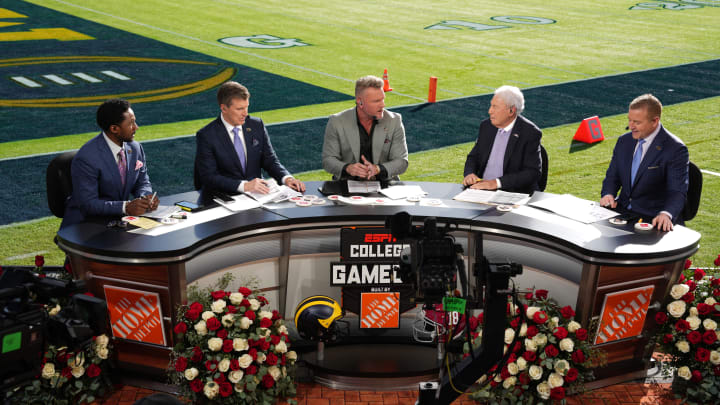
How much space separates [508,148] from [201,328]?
126 inches

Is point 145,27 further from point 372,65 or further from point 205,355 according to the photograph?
point 205,355

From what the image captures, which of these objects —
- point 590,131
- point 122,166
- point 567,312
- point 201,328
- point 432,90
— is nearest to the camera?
point 201,328

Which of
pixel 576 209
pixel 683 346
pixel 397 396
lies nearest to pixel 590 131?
pixel 576 209

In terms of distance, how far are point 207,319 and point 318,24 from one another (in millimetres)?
21998

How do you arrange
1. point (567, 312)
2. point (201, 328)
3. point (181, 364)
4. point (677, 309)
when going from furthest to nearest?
point (677, 309)
point (567, 312)
point (201, 328)
point (181, 364)

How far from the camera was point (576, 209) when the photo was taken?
20.3 ft

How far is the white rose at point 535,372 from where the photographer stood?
5340mm

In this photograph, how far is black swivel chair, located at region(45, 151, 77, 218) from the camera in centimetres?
620

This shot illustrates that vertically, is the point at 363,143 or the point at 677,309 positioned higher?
the point at 363,143

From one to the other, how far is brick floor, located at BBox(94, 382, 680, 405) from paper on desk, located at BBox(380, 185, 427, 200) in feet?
5.35

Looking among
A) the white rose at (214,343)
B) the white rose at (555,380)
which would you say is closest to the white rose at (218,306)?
the white rose at (214,343)

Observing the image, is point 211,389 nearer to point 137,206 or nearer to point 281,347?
point 281,347

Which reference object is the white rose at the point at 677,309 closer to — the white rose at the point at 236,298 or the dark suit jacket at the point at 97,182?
the white rose at the point at 236,298

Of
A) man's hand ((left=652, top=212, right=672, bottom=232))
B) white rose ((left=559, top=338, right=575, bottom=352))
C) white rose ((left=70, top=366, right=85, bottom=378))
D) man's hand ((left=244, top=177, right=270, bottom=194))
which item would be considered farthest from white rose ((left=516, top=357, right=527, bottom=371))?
white rose ((left=70, top=366, right=85, bottom=378))
